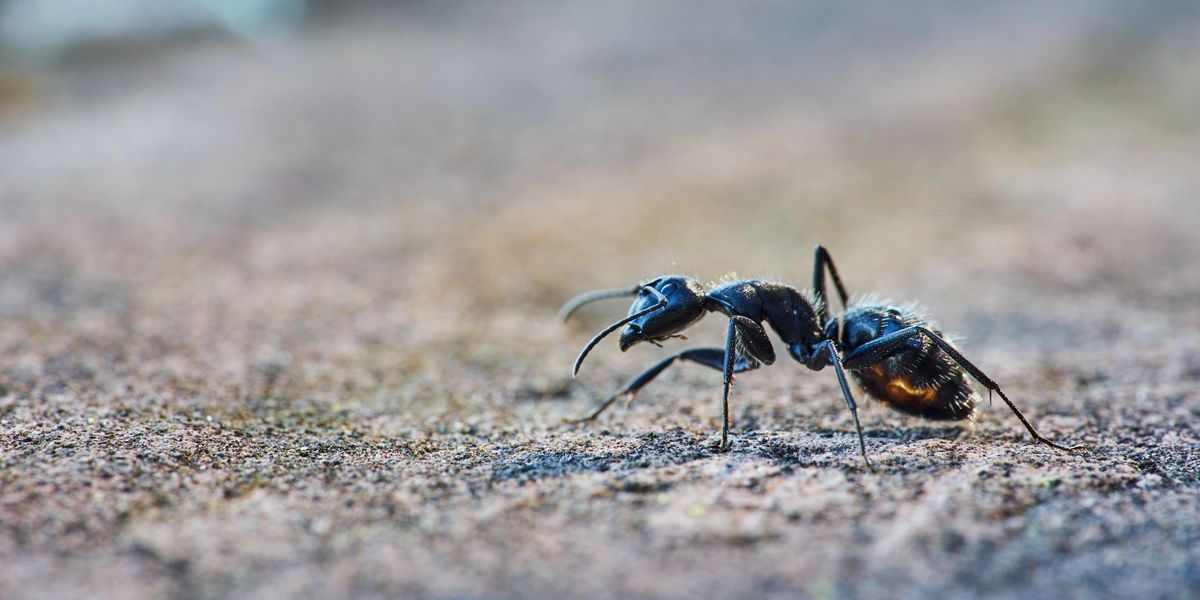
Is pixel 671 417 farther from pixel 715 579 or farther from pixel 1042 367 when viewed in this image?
pixel 1042 367

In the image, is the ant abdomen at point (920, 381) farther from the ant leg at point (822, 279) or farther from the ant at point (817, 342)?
the ant leg at point (822, 279)

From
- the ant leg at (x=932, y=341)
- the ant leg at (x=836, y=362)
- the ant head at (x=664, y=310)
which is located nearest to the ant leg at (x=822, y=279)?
the ant leg at (x=836, y=362)

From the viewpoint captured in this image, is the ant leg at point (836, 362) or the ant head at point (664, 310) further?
the ant head at point (664, 310)

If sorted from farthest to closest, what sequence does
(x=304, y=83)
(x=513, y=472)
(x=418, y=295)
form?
1. (x=304, y=83)
2. (x=418, y=295)
3. (x=513, y=472)

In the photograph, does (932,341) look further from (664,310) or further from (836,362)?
(664,310)

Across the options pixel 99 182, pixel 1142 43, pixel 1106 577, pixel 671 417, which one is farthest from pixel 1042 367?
pixel 1142 43

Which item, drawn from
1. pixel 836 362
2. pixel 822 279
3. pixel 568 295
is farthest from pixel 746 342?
pixel 568 295

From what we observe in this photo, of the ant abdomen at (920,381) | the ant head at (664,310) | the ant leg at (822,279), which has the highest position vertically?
the ant leg at (822,279)
